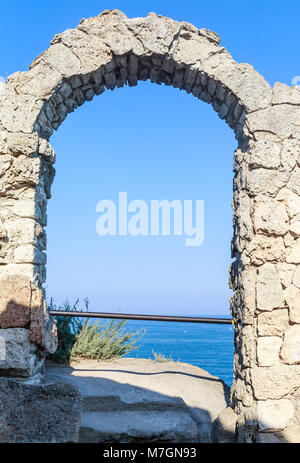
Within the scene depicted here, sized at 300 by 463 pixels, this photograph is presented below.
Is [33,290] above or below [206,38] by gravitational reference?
below

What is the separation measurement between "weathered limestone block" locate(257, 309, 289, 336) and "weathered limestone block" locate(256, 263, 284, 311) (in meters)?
0.05

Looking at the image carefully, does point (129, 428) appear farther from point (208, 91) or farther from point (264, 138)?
point (208, 91)

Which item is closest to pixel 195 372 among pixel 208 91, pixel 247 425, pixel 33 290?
pixel 247 425

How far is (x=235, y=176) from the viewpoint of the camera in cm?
404

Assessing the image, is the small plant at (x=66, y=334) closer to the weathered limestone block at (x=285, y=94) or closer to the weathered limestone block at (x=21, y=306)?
the weathered limestone block at (x=21, y=306)

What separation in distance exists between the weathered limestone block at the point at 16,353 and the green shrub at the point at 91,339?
1552mm

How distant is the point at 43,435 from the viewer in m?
2.19

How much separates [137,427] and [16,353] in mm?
1122

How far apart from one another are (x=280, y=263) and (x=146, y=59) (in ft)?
7.16

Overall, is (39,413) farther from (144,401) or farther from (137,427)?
(144,401)

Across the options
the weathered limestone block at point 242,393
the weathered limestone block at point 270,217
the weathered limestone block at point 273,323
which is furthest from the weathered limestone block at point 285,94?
the weathered limestone block at point 242,393

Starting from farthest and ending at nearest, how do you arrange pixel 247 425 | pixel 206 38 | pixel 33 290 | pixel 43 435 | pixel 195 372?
pixel 195 372 → pixel 206 38 → pixel 33 290 → pixel 247 425 → pixel 43 435

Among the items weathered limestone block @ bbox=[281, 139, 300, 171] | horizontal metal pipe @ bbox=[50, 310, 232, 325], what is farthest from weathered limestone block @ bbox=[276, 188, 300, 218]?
horizontal metal pipe @ bbox=[50, 310, 232, 325]

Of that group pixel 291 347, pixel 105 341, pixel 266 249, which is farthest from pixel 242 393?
pixel 105 341
